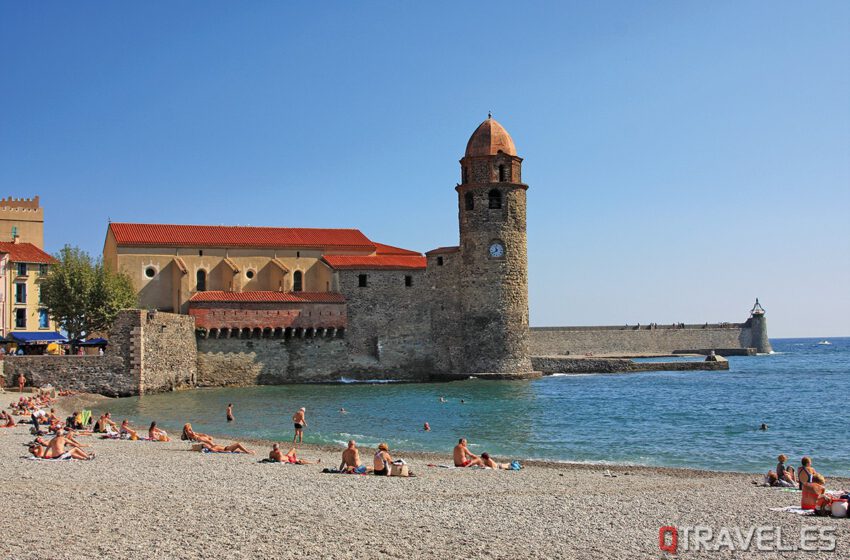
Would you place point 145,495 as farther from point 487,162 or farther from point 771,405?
point 487,162

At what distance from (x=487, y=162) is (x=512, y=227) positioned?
12.2 ft

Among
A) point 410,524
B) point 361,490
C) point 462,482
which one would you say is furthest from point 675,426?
point 410,524

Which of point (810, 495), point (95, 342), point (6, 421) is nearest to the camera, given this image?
point (810, 495)

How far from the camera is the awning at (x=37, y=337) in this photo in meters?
39.5

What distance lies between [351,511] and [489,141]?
36.0m

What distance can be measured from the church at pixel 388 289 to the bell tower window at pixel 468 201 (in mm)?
54

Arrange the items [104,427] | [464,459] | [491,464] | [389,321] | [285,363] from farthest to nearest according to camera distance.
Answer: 1. [389,321]
2. [285,363]
3. [104,427]
4. [464,459]
5. [491,464]

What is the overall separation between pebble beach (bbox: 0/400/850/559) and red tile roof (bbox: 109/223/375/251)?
28.7 metres

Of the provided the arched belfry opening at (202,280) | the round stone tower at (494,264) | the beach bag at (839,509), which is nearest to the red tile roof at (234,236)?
the arched belfry opening at (202,280)

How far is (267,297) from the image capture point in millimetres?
44188

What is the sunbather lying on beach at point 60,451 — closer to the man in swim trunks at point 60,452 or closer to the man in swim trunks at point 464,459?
the man in swim trunks at point 60,452

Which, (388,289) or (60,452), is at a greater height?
(388,289)

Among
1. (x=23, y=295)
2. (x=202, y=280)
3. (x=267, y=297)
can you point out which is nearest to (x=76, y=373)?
(x=23, y=295)

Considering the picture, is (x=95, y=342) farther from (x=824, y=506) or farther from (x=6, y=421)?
(x=824, y=506)
